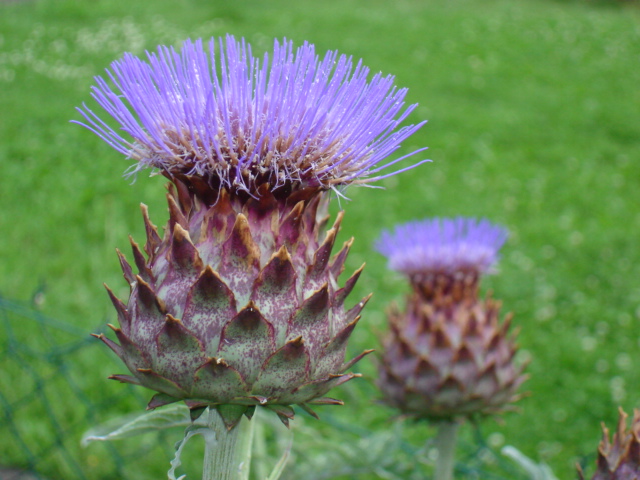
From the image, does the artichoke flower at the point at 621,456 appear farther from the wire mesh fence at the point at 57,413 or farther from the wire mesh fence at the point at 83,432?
the wire mesh fence at the point at 57,413

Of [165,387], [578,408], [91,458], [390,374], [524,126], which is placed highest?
[524,126]

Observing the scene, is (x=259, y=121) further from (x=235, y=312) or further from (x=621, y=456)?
(x=621, y=456)

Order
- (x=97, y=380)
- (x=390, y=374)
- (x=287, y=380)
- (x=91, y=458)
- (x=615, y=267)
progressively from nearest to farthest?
(x=287, y=380) < (x=390, y=374) < (x=91, y=458) < (x=97, y=380) < (x=615, y=267)

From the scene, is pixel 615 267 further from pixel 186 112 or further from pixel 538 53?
pixel 538 53

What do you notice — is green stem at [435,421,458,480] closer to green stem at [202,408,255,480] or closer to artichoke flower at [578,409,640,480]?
artichoke flower at [578,409,640,480]

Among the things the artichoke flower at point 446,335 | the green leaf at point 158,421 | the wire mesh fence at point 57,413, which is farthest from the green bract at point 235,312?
the wire mesh fence at point 57,413

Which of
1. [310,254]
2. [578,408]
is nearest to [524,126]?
[578,408]
